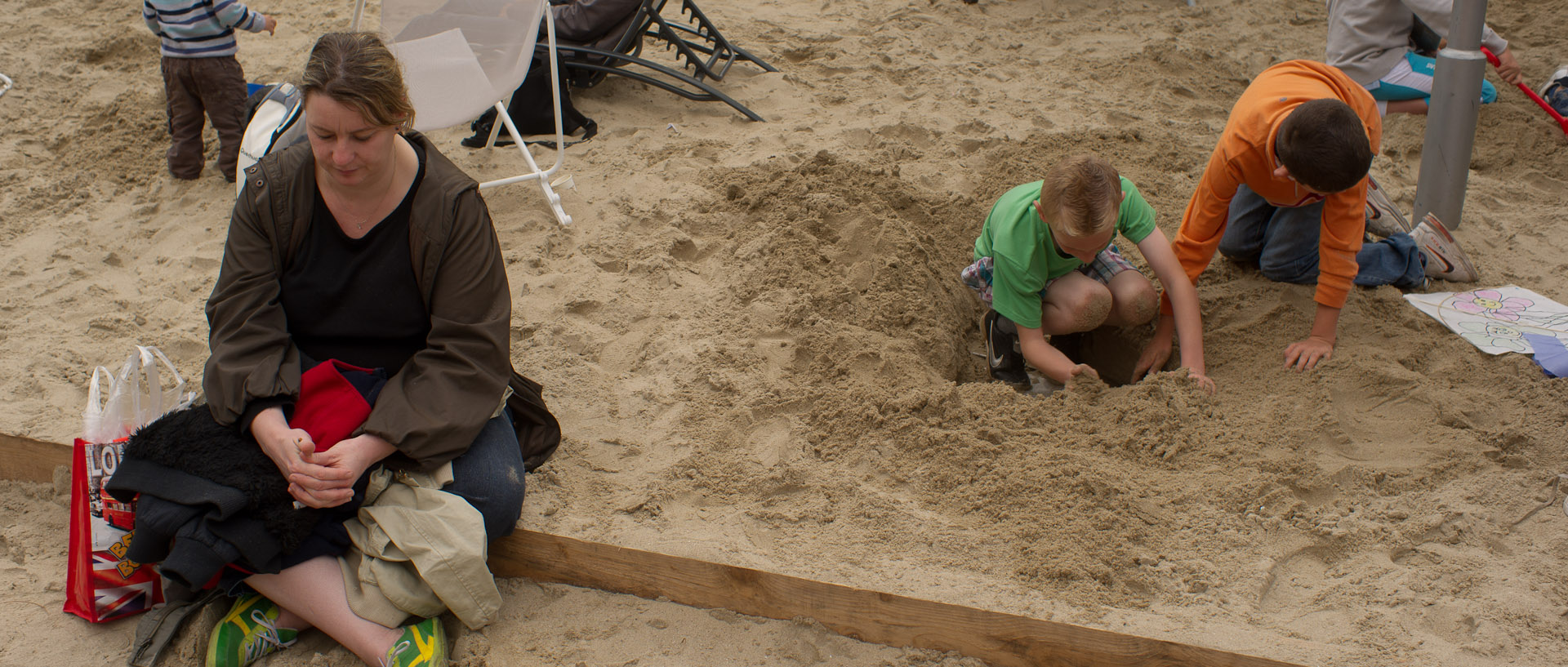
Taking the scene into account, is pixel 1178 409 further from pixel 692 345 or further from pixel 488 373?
pixel 488 373

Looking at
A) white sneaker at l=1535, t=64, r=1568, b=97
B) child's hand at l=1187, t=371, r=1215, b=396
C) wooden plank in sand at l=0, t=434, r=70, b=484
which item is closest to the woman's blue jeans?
wooden plank in sand at l=0, t=434, r=70, b=484

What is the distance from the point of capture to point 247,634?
2141mm

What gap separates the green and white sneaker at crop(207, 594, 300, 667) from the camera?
6.93 feet

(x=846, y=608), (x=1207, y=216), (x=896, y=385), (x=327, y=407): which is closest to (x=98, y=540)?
(x=327, y=407)

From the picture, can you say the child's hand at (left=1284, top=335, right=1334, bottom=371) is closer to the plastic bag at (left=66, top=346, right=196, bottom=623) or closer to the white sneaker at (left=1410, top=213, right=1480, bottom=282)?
the white sneaker at (left=1410, top=213, right=1480, bottom=282)

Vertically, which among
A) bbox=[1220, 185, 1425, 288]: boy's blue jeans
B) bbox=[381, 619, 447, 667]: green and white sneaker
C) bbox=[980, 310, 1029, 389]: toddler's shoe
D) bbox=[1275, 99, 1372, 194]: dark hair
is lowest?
bbox=[980, 310, 1029, 389]: toddler's shoe

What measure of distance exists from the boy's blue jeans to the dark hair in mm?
543

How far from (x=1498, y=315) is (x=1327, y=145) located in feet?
3.44

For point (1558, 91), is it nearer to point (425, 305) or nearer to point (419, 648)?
point (425, 305)

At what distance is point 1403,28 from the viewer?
442cm

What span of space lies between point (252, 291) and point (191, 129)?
2.74m

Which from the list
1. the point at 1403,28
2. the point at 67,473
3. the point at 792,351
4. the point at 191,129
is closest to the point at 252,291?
the point at 67,473

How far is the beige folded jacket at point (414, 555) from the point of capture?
2.09 m

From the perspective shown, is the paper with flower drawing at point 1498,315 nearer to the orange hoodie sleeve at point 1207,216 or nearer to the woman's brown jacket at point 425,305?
the orange hoodie sleeve at point 1207,216
